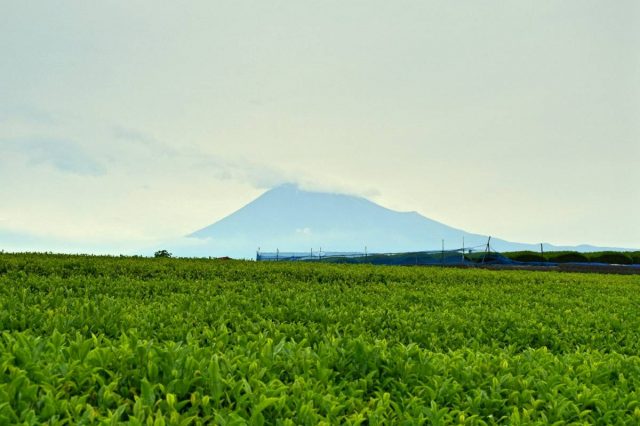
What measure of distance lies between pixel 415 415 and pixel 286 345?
1.43 m

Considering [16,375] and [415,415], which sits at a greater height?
[16,375]

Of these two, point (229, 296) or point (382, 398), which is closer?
point (382, 398)

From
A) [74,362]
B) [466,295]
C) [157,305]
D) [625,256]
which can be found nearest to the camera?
[74,362]

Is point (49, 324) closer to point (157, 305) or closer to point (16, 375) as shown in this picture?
point (157, 305)

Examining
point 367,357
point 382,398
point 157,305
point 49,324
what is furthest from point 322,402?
point 157,305

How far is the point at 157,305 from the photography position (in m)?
7.17

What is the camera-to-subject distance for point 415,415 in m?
3.16

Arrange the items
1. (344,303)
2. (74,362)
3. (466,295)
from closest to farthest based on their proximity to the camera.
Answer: (74,362) < (344,303) < (466,295)

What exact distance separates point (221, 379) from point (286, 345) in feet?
3.75

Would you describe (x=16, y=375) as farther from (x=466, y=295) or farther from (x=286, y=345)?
(x=466, y=295)

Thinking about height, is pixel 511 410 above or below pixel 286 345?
below

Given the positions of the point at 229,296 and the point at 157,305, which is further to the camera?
the point at 229,296

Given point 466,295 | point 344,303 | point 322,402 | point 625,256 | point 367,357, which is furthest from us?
point 625,256

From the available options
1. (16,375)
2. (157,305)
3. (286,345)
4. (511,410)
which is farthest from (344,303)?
(16,375)
